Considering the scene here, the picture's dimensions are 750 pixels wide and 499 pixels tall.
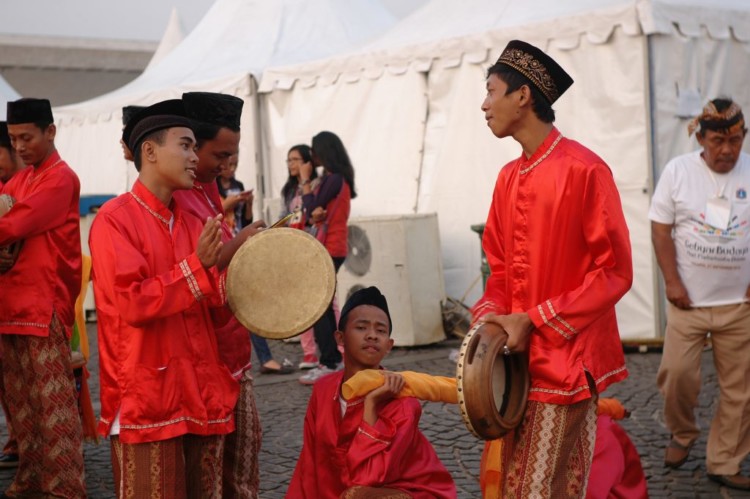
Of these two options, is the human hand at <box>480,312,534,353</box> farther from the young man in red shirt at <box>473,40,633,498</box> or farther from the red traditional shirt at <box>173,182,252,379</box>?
the red traditional shirt at <box>173,182,252,379</box>

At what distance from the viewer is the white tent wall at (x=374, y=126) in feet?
34.8

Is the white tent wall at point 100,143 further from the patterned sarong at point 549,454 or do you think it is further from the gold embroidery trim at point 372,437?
the patterned sarong at point 549,454

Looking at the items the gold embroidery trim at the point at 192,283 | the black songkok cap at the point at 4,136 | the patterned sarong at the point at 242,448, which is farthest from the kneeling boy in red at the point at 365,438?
the black songkok cap at the point at 4,136

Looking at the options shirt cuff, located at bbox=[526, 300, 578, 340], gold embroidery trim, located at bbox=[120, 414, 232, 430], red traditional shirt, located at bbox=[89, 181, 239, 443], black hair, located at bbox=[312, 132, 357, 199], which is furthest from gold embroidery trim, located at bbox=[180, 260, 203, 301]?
black hair, located at bbox=[312, 132, 357, 199]

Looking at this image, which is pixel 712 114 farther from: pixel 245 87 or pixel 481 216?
pixel 245 87

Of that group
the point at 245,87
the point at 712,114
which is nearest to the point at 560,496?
the point at 712,114

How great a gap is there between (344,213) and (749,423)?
3800 millimetres

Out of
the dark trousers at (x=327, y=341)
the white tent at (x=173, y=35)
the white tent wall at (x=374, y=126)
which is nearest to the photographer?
the dark trousers at (x=327, y=341)

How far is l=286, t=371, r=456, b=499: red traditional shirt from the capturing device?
13.1 feet

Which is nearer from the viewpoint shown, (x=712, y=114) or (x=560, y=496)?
(x=560, y=496)

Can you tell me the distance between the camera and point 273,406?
728cm

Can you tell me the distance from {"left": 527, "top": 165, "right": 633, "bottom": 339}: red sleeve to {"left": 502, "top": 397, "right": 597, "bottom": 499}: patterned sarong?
0.28 meters

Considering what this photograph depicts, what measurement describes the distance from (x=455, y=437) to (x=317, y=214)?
2551 mm

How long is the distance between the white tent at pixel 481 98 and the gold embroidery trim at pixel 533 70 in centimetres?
552
